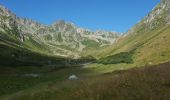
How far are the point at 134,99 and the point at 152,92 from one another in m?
0.97

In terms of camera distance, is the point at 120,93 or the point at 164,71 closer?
the point at 120,93

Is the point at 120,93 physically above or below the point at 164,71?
below

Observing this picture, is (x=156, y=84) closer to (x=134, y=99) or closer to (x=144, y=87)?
(x=144, y=87)

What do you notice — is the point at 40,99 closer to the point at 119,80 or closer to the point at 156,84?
the point at 119,80

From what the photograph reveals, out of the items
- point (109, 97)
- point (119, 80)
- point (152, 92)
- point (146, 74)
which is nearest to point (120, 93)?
point (109, 97)

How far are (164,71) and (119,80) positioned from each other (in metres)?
2.87

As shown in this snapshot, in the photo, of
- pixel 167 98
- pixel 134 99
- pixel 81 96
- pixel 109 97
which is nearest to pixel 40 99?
pixel 81 96

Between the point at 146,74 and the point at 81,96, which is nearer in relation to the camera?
the point at 81,96

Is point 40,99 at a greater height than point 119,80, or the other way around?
point 119,80

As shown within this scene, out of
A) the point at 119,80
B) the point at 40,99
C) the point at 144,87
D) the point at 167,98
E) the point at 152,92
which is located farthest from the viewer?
the point at 40,99

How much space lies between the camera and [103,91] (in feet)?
49.0

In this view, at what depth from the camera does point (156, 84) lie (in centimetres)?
1574

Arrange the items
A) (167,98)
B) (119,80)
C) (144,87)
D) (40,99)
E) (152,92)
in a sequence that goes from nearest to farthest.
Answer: (167,98) < (152,92) < (144,87) < (119,80) < (40,99)

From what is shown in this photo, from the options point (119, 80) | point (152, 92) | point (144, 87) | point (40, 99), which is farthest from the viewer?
point (40, 99)
